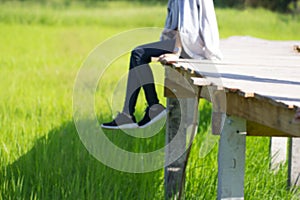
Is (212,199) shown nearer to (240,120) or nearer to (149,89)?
(149,89)

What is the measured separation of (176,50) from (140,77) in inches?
8.6

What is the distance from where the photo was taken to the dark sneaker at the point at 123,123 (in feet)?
12.1

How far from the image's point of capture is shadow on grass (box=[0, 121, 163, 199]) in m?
3.72

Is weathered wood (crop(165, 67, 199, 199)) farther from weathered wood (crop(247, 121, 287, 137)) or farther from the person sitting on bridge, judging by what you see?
weathered wood (crop(247, 121, 287, 137))

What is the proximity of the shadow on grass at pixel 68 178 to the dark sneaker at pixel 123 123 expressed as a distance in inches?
10.4

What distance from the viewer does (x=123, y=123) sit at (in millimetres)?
3715

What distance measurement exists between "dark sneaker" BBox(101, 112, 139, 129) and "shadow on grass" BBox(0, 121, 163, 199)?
265 millimetres

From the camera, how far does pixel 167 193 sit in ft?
13.6

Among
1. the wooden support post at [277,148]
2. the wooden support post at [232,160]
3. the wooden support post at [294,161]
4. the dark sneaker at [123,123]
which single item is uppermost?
the wooden support post at [232,160]

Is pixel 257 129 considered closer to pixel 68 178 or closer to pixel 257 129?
pixel 257 129

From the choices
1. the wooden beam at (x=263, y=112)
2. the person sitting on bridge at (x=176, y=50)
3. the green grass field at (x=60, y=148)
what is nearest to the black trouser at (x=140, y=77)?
the person sitting on bridge at (x=176, y=50)

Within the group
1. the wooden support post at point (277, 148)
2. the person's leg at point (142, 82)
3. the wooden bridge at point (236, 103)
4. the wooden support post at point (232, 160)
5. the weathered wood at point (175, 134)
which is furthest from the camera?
the wooden support post at point (277, 148)

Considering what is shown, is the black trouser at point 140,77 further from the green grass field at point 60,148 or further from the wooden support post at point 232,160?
the wooden support post at point 232,160

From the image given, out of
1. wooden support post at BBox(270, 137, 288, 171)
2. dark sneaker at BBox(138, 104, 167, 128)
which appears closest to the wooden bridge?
dark sneaker at BBox(138, 104, 167, 128)
